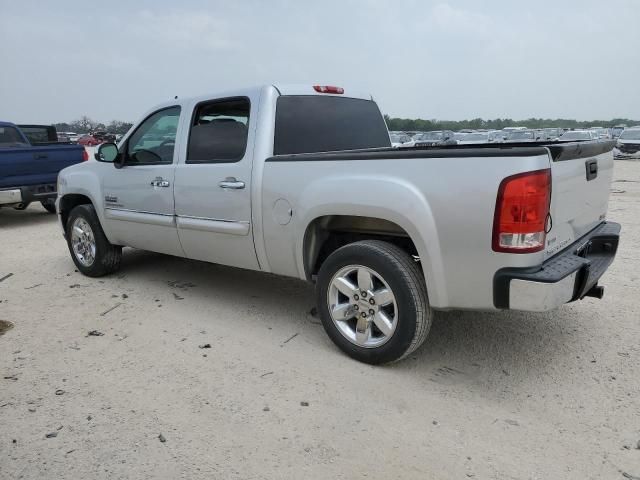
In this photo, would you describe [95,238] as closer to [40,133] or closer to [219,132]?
[219,132]

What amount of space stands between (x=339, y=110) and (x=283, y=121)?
68 centimetres

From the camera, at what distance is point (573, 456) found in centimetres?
237

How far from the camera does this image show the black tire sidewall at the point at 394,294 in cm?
302

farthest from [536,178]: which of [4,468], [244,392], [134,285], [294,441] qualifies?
[134,285]

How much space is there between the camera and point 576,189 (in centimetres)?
299

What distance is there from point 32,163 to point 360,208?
8.07 meters

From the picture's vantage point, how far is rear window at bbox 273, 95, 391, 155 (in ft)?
12.7

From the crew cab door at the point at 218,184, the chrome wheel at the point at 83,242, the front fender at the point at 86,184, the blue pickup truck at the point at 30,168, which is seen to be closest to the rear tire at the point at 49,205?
the blue pickup truck at the point at 30,168

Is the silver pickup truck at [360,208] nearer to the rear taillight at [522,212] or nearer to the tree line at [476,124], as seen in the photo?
the rear taillight at [522,212]

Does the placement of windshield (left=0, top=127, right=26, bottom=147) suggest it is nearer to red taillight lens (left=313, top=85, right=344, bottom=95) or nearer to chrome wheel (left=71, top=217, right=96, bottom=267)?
chrome wheel (left=71, top=217, right=96, bottom=267)

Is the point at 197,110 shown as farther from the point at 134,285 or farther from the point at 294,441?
the point at 294,441

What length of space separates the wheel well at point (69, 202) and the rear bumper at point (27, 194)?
3.71 m

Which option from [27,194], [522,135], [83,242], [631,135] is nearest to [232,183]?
[83,242]

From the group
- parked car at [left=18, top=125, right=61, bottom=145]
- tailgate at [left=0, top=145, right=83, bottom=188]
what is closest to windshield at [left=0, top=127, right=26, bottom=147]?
A: parked car at [left=18, top=125, right=61, bottom=145]
